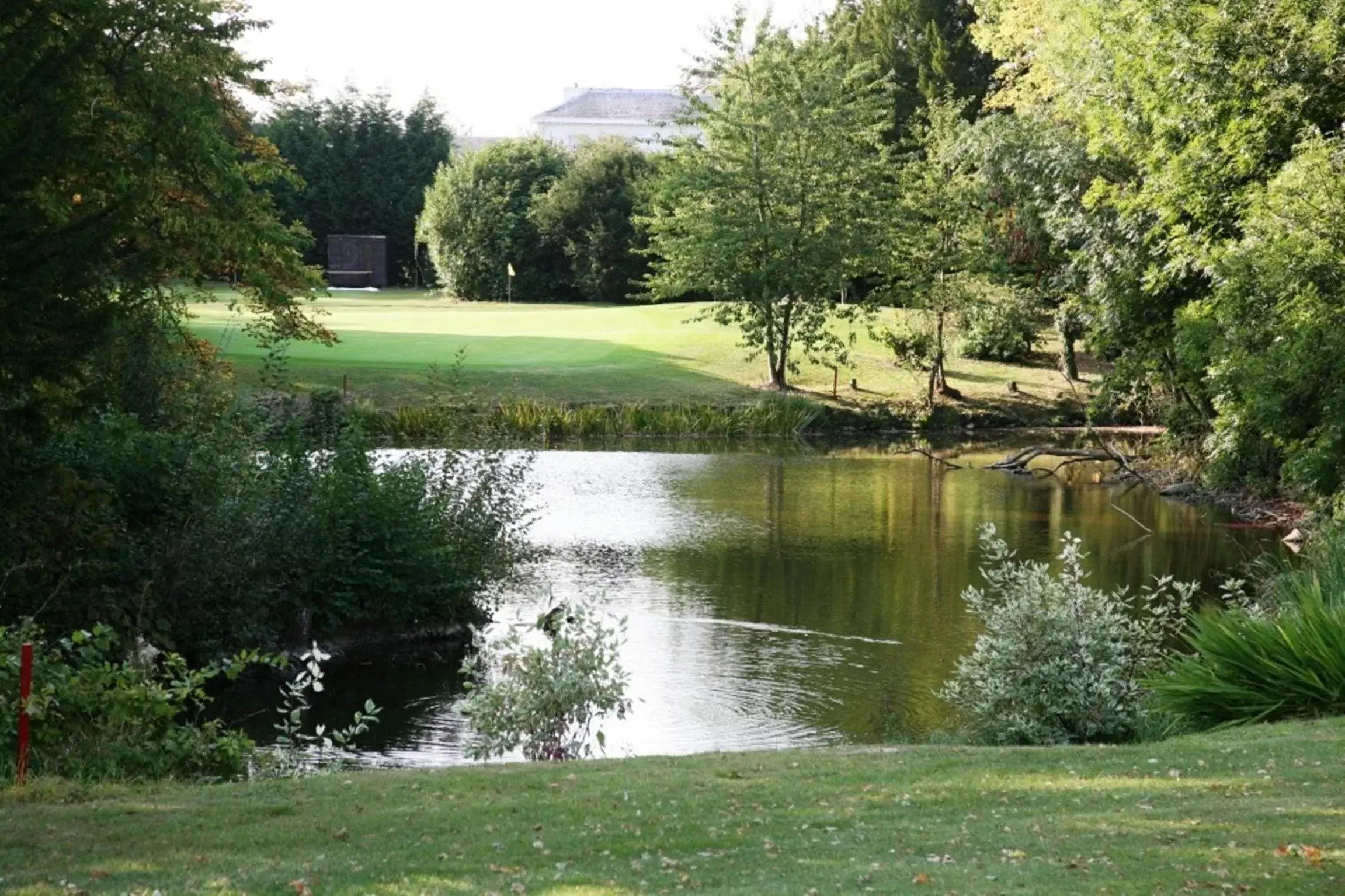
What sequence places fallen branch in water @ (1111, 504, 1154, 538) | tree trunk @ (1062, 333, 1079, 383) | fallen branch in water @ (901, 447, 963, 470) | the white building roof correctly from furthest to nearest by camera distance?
1. the white building roof
2. tree trunk @ (1062, 333, 1079, 383)
3. fallen branch in water @ (901, 447, 963, 470)
4. fallen branch in water @ (1111, 504, 1154, 538)

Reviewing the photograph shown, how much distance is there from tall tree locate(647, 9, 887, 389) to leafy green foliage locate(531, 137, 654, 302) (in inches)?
679

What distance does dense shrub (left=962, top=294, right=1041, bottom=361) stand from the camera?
41.4 m

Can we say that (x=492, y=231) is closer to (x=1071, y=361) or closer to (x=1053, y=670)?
(x=1071, y=361)

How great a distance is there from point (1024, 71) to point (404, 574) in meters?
46.5

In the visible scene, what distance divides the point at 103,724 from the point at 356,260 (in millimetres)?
60957

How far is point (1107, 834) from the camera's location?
7324 mm

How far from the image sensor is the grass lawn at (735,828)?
648cm

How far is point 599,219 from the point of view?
60.2 metres

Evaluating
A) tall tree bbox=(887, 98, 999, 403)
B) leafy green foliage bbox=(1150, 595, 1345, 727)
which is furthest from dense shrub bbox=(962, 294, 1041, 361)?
leafy green foliage bbox=(1150, 595, 1345, 727)

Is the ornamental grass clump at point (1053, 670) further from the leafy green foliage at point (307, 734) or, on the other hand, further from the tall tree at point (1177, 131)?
the tall tree at point (1177, 131)

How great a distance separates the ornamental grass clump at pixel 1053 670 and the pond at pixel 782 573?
1564 millimetres

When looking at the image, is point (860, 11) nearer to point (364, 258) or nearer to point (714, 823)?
point (364, 258)

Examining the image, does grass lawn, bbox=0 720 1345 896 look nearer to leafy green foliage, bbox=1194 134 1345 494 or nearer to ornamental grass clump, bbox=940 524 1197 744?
ornamental grass clump, bbox=940 524 1197 744

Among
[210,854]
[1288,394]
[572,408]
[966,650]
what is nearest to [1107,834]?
[210,854]
